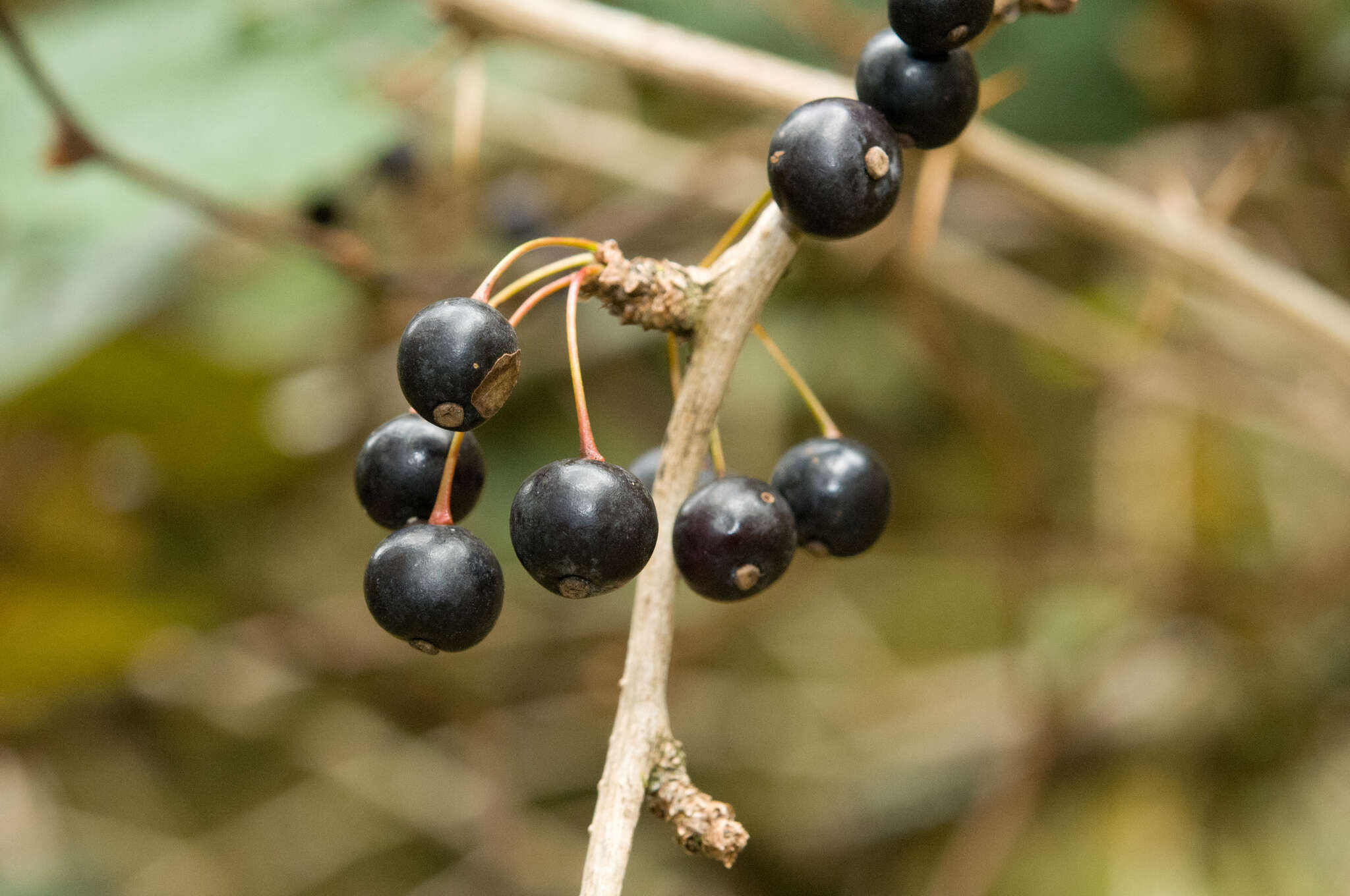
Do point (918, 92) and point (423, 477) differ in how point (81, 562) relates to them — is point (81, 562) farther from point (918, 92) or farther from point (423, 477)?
point (918, 92)

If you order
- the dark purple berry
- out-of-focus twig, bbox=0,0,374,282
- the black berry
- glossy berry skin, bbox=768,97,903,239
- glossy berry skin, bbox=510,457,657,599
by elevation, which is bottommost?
the black berry

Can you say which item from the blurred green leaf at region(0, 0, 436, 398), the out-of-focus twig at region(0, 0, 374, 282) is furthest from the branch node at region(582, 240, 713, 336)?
the blurred green leaf at region(0, 0, 436, 398)

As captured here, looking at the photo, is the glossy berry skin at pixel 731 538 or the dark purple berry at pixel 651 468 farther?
the dark purple berry at pixel 651 468

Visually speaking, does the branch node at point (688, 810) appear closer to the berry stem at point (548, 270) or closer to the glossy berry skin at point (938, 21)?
the berry stem at point (548, 270)

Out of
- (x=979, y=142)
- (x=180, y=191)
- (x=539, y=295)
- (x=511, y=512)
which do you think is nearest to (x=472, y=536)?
(x=511, y=512)

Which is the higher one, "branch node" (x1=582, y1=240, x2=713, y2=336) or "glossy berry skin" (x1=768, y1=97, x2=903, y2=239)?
"glossy berry skin" (x1=768, y1=97, x2=903, y2=239)

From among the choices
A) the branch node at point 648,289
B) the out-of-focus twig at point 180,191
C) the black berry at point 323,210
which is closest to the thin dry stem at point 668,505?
the branch node at point 648,289

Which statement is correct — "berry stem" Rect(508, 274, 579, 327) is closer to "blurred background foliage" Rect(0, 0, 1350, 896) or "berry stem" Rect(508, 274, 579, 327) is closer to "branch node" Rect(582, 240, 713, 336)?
"branch node" Rect(582, 240, 713, 336)

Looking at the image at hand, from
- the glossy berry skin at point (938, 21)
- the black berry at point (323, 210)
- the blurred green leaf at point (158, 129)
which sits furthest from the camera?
the black berry at point (323, 210)
